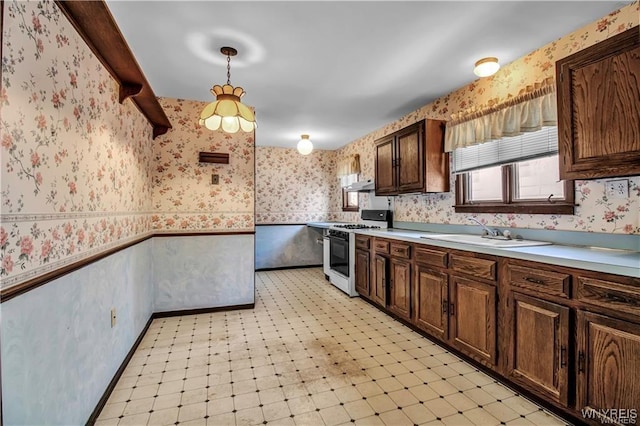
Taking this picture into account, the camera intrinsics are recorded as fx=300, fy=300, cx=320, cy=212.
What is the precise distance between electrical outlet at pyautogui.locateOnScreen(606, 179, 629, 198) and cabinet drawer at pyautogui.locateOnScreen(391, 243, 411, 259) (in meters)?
1.49

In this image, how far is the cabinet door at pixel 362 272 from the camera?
12.1ft

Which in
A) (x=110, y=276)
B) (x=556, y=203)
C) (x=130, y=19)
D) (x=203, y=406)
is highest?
(x=130, y=19)

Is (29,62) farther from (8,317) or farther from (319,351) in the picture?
(319,351)

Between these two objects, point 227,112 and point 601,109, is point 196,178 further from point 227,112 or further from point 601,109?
point 601,109

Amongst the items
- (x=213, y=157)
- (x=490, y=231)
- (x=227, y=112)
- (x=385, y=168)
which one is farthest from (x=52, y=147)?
(x=385, y=168)

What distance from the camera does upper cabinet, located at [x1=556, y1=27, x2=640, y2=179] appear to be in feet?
5.15

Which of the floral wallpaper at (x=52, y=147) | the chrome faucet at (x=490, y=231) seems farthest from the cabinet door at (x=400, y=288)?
the floral wallpaper at (x=52, y=147)

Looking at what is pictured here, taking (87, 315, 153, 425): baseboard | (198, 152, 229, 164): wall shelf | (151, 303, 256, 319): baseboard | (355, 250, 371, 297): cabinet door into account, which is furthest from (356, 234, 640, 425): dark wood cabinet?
(87, 315, 153, 425): baseboard

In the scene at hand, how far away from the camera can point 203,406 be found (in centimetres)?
183

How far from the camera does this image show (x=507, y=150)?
2609 mm

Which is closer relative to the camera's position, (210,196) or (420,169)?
(420,169)

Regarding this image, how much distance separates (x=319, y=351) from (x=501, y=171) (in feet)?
7.47

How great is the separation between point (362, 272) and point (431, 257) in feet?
4.34

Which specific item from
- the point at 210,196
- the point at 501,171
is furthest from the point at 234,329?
the point at 501,171
